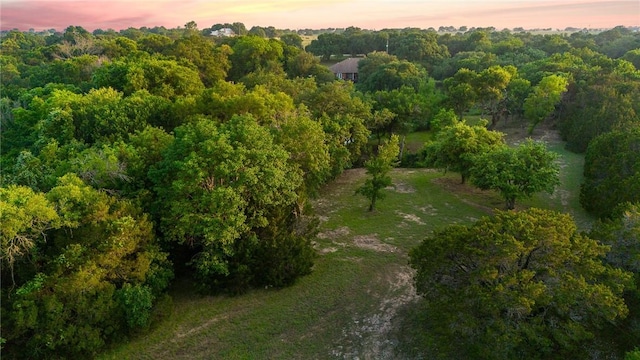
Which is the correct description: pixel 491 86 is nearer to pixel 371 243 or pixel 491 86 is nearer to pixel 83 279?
pixel 371 243

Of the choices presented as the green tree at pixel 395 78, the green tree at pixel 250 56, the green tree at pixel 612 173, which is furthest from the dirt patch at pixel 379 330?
the green tree at pixel 250 56

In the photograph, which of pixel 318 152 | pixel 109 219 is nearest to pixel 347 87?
pixel 318 152

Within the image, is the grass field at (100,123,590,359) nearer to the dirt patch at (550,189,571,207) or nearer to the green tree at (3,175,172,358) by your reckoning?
the green tree at (3,175,172,358)

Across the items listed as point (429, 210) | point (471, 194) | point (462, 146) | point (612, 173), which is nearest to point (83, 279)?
point (429, 210)

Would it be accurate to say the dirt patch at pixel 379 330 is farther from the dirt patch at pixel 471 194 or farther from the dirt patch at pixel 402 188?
the dirt patch at pixel 402 188

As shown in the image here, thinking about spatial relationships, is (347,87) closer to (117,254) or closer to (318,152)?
(318,152)
